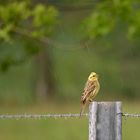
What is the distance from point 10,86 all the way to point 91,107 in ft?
84.3

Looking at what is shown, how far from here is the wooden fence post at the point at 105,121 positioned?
6699 mm

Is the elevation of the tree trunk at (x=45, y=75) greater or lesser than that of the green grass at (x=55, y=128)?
greater

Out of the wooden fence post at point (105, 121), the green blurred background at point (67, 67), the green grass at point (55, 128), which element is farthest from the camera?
the green grass at point (55, 128)

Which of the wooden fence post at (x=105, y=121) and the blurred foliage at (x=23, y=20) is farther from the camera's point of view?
the blurred foliage at (x=23, y=20)

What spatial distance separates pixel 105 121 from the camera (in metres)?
6.71

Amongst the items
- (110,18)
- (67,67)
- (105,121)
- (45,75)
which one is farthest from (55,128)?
(105,121)

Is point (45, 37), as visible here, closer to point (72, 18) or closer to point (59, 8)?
point (59, 8)

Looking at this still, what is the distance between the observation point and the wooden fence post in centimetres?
670

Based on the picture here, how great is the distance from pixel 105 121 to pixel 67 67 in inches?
1125

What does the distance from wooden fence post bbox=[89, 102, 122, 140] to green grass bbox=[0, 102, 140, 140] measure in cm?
1072

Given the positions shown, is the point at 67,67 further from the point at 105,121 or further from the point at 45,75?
the point at 105,121

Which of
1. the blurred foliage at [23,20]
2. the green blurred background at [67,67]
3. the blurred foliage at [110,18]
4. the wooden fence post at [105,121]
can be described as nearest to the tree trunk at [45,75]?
the green blurred background at [67,67]

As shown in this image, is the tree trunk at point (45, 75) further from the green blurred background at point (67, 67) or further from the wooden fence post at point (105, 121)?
the wooden fence post at point (105, 121)

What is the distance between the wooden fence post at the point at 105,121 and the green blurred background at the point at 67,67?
26.8 feet
